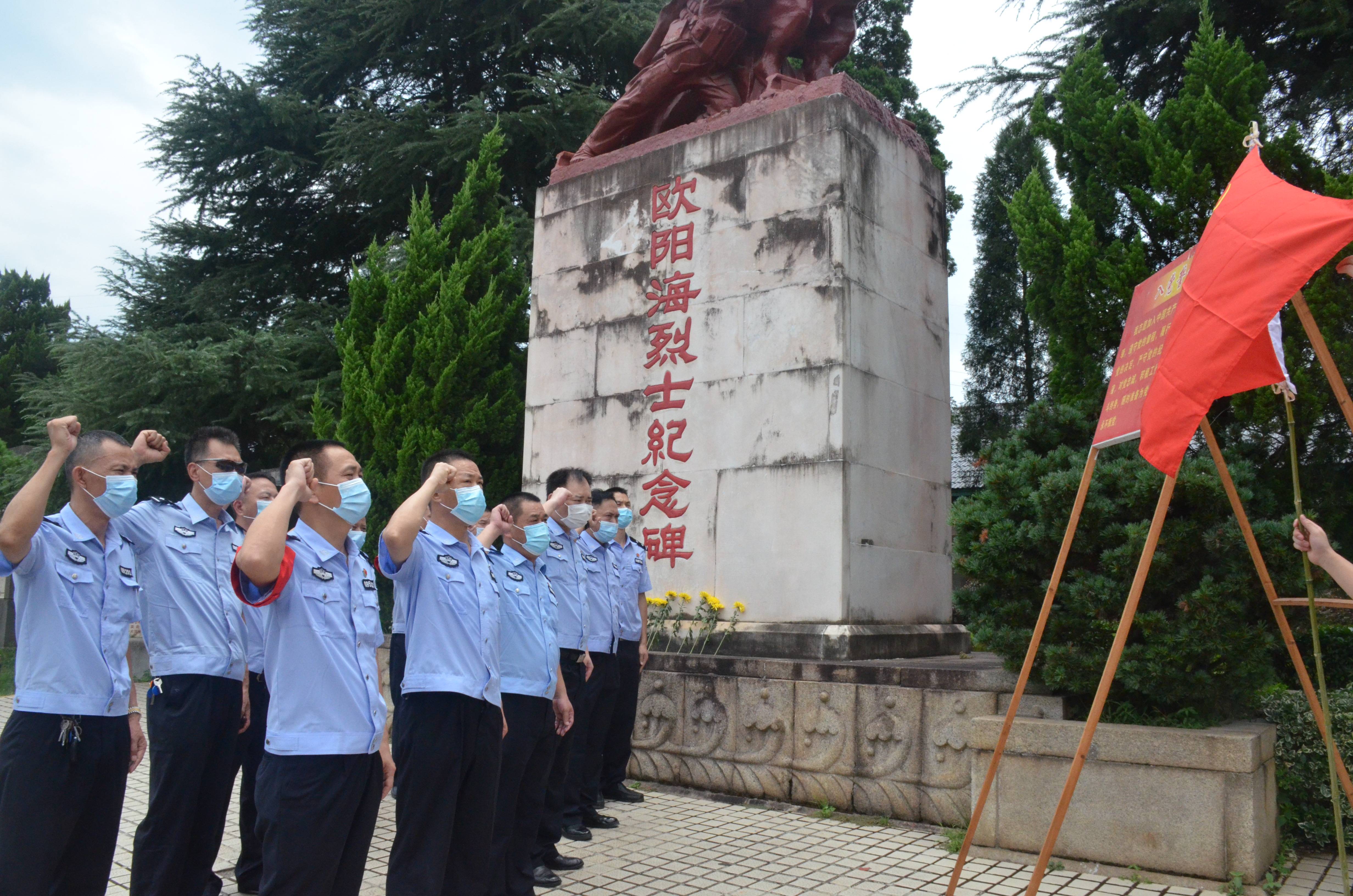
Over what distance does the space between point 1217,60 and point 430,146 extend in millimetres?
8780

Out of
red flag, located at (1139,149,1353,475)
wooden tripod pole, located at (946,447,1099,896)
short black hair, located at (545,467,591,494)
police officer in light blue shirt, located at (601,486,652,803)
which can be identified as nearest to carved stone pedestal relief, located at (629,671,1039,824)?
police officer in light blue shirt, located at (601,486,652,803)

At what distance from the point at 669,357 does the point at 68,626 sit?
453cm

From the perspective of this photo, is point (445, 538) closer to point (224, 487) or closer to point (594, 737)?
point (224, 487)

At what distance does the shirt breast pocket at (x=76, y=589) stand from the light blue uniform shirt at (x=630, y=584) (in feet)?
9.12

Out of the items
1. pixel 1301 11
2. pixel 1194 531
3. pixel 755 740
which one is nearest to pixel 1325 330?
pixel 1194 531

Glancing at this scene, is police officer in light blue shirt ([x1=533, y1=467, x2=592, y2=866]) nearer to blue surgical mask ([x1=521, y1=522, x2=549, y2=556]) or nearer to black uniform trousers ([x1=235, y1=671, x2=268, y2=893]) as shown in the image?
blue surgical mask ([x1=521, y1=522, x2=549, y2=556])

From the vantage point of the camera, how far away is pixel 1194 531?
4.43 metres

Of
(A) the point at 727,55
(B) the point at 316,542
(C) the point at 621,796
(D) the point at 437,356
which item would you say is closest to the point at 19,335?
(D) the point at 437,356

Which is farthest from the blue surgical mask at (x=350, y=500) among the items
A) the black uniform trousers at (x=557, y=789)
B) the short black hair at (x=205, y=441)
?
the black uniform trousers at (x=557, y=789)

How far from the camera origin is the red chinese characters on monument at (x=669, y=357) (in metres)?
6.83

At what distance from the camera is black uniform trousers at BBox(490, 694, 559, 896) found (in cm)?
359

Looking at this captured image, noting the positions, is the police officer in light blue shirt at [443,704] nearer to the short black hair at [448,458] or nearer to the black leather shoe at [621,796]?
the short black hair at [448,458]

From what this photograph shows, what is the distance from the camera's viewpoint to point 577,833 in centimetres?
477

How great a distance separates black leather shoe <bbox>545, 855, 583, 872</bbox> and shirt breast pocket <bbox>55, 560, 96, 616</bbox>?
2.08 metres
